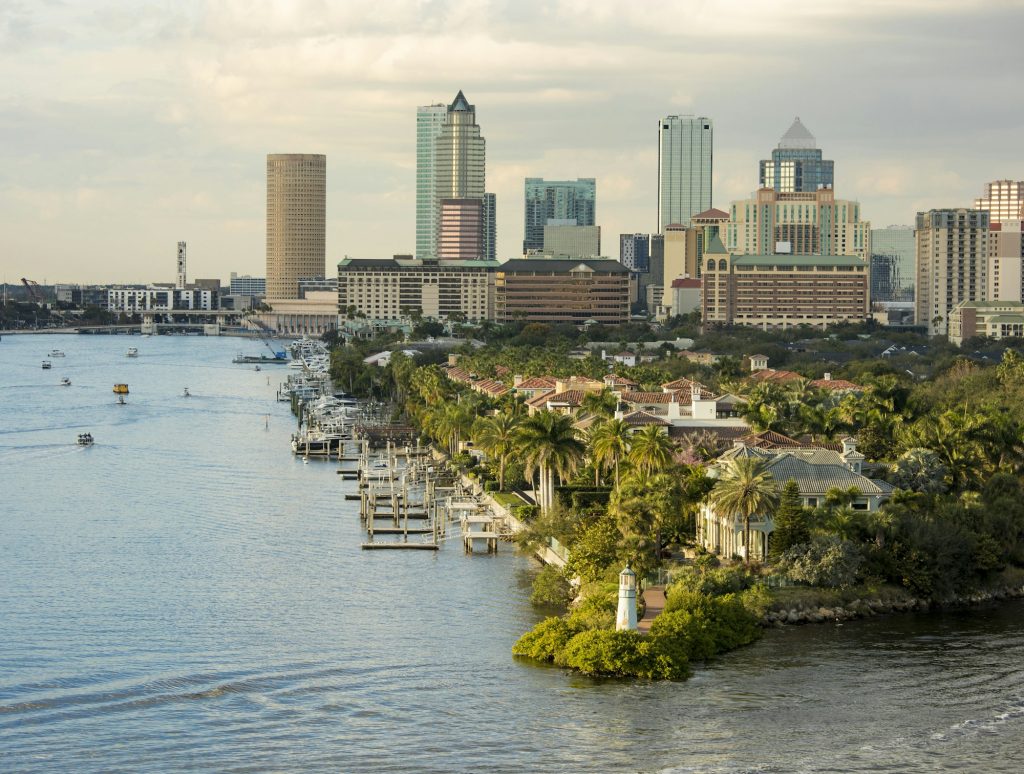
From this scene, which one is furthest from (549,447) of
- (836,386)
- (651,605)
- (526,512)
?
(836,386)

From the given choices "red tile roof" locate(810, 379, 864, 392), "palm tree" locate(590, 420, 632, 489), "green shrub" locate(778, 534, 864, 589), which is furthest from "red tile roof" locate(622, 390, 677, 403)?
"green shrub" locate(778, 534, 864, 589)

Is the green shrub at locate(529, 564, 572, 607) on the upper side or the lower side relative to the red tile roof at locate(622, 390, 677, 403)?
lower

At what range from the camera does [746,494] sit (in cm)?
6094

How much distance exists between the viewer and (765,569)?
60469 mm

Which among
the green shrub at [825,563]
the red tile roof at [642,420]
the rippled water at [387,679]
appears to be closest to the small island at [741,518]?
the green shrub at [825,563]

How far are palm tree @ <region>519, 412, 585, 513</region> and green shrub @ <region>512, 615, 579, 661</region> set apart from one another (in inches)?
860

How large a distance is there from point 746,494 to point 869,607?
222 inches

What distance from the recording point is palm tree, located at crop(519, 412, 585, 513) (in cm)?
7562

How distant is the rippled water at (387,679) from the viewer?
43344 mm

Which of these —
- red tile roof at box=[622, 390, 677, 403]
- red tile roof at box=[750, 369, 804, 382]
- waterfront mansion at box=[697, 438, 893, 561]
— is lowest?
waterfront mansion at box=[697, 438, 893, 561]

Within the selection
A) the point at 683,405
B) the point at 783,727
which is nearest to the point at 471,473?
the point at 683,405

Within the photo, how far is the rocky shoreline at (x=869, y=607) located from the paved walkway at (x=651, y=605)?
3463 millimetres

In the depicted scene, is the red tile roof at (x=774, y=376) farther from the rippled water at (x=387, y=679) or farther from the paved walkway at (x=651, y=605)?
the paved walkway at (x=651, y=605)

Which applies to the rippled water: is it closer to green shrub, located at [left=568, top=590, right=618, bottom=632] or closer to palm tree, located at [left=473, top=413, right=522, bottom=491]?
green shrub, located at [left=568, top=590, right=618, bottom=632]
